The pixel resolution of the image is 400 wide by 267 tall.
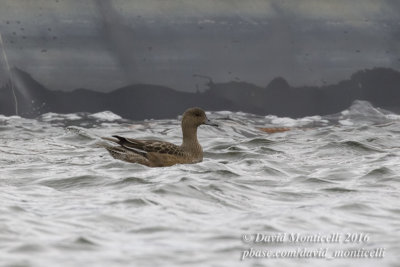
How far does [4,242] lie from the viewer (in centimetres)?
859

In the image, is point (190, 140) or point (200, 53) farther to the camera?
point (200, 53)

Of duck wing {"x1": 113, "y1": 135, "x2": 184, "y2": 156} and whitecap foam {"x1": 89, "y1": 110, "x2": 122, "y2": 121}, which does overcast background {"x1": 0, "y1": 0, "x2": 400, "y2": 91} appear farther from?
duck wing {"x1": 113, "y1": 135, "x2": 184, "y2": 156}

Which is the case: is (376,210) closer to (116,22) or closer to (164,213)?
(164,213)

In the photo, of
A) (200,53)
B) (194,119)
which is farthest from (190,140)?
(200,53)

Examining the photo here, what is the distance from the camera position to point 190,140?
47.0 feet

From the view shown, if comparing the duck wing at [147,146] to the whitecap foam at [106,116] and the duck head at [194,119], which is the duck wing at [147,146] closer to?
the duck head at [194,119]

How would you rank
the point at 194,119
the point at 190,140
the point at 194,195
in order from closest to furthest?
the point at 194,195 < the point at 190,140 < the point at 194,119

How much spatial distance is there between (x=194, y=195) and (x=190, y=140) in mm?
3623

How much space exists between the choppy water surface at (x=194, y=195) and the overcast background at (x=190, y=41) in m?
1.18

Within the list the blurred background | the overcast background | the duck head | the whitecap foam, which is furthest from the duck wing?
the overcast background

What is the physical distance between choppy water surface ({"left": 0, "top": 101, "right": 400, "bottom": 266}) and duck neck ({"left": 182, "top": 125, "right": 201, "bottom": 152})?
373mm

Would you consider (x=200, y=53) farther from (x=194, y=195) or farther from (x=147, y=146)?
(x=194, y=195)

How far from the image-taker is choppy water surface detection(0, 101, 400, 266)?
27.8 ft

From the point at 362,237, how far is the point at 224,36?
948 centimetres
